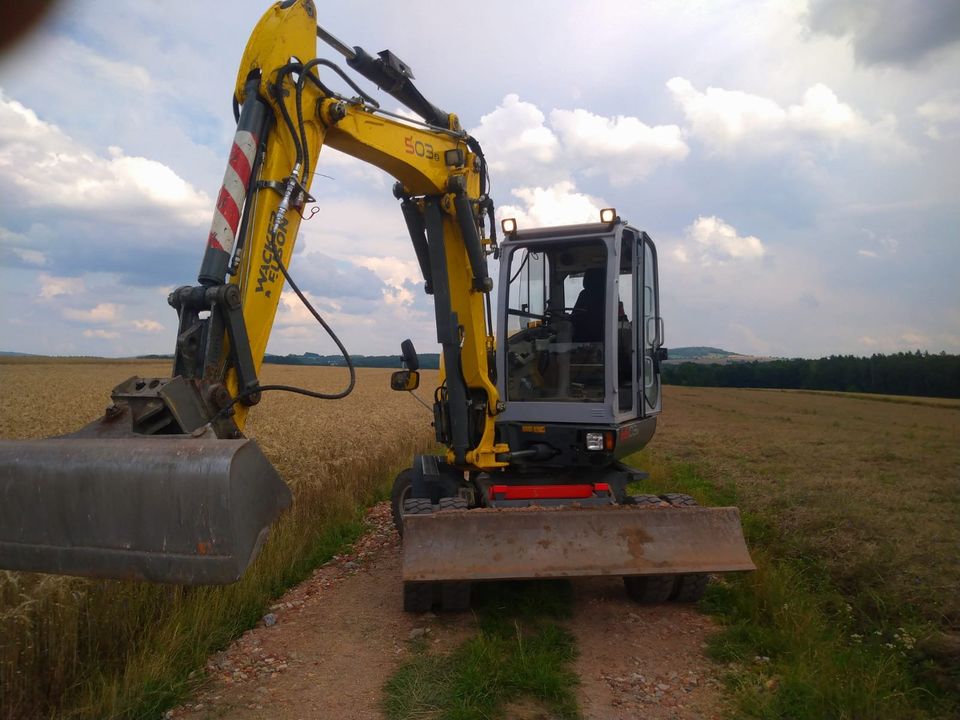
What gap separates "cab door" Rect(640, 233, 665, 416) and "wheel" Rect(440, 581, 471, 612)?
2742mm

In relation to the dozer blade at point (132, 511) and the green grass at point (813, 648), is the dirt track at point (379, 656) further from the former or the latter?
the dozer blade at point (132, 511)

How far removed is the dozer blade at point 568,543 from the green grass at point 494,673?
0.47 m

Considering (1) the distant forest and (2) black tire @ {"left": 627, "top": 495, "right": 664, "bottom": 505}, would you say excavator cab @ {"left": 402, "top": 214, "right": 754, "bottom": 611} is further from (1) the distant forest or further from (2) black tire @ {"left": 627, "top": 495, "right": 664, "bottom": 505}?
Result: (1) the distant forest

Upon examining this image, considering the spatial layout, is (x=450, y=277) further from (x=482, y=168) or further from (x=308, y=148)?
(x=308, y=148)

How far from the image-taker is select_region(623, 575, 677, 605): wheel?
Answer: 5289 millimetres

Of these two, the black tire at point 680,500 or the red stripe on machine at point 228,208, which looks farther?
the black tire at point 680,500

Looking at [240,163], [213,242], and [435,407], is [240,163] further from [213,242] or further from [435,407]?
[435,407]

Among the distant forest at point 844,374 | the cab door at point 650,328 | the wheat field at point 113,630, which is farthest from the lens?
the distant forest at point 844,374

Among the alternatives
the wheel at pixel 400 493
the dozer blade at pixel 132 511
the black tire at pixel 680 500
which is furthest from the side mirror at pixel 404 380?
the dozer blade at pixel 132 511

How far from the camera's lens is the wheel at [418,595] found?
498cm

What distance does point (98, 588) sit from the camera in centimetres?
440

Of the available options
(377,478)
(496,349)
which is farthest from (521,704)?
(377,478)

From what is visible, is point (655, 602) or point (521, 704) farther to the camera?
point (655, 602)

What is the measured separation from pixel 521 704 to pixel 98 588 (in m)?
2.86
